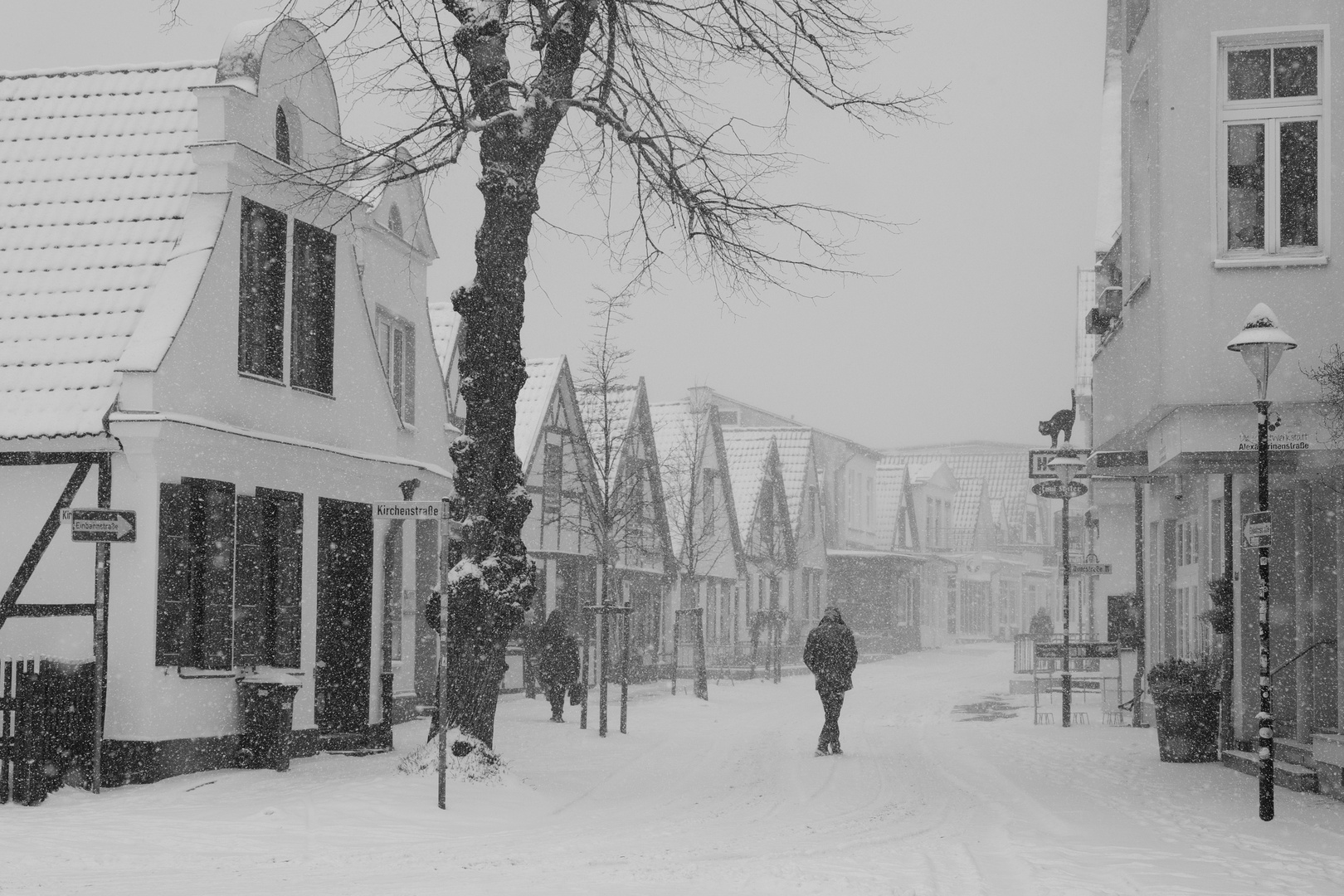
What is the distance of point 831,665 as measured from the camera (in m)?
18.2

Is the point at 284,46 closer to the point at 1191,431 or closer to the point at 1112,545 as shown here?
the point at 1191,431

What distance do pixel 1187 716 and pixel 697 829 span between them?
7626mm

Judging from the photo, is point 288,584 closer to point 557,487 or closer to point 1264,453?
point 1264,453

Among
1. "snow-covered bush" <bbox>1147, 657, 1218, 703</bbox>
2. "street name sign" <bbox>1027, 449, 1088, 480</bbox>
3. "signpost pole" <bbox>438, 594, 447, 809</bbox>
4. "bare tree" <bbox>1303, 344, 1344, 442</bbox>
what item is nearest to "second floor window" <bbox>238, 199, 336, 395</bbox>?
"signpost pole" <bbox>438, 594, 447, 809</bbox>

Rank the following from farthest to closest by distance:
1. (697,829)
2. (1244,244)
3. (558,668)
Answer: (558,668) < (1244,244) < (697,829)

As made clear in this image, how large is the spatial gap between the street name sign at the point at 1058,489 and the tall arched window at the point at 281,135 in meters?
12.3

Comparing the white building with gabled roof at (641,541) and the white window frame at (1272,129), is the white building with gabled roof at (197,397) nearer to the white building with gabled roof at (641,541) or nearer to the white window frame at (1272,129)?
the white window frame at (1272,129)

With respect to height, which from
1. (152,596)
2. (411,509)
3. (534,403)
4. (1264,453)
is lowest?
(152,596)

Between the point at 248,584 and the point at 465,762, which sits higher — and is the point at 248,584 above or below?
above

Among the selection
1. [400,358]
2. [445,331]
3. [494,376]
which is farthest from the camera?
[445,331]

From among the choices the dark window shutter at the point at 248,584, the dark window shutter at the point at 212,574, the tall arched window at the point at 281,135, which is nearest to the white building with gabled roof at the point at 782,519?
the tall arched window at the point at 281,135

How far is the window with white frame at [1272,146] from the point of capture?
46.7ft

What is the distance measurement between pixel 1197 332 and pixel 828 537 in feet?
137

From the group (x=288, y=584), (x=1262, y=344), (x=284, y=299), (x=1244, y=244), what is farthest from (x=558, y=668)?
Answer: (x=1262, y=344)
